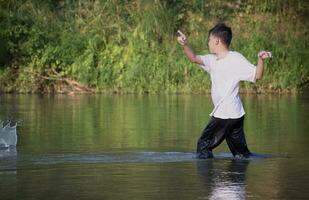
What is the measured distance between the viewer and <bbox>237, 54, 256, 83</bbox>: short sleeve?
10.9m

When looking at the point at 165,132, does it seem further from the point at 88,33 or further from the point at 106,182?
the point at 88,33

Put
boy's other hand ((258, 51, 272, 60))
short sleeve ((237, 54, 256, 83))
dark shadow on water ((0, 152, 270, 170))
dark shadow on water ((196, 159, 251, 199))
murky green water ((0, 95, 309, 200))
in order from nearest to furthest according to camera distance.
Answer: dark shadow on water ((196, 159, 251, 199)) → murky green water ((0, 95, 309, 200)) → boy's other hand ((258, 51, 272, 60)) → short sleeve ((237, 54, 256, 83)) → dark shadow on water ((0, 152, 270, 170))

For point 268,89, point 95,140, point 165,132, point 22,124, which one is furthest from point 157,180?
point 268,89

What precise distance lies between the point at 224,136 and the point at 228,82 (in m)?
0.62

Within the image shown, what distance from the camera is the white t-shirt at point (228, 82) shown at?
432 inches

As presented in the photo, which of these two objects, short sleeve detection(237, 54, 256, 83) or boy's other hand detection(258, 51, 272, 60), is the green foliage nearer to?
A: short sleeve detection(237, 54, 256, 83)

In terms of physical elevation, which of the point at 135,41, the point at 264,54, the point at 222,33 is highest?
the point at 135,41

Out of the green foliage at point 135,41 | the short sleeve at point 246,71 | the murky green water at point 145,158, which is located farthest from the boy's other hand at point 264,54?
the green foliage at point 135,41

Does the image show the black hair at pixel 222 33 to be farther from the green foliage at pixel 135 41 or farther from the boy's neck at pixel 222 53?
the green foliage at pixel 135 41

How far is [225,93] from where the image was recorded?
1099cm

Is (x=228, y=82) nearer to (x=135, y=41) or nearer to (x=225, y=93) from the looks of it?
(x=225, y=93)

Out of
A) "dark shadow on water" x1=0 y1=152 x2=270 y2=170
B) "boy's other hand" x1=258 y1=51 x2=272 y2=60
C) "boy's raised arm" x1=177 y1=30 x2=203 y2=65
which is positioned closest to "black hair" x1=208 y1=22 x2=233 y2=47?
"boy's raised arm" x1=177 y1=30 x2=203 y2=65

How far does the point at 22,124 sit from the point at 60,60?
48.7 feet

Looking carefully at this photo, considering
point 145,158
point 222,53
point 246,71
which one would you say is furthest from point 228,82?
point 145,158
